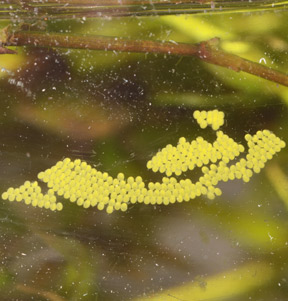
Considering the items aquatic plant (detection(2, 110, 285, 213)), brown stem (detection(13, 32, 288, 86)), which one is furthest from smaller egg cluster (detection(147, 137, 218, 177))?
brown stem (detection(13, 32, 288, 86))

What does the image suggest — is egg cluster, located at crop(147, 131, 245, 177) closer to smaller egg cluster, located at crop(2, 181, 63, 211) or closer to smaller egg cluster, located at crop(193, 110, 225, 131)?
smaller egg cluster, located at crop(193, 110, 225, 131)

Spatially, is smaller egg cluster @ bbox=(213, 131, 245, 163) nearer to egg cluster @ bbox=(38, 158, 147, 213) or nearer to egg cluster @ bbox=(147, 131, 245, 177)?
egg cluster @ bbox=(147, 131, 245, 177)

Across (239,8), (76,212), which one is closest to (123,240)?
(76,212)

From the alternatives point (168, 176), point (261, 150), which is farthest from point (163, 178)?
point (261, 150)

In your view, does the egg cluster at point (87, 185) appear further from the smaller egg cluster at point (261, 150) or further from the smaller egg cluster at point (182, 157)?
the smaller egg cluster at point (261, 150)

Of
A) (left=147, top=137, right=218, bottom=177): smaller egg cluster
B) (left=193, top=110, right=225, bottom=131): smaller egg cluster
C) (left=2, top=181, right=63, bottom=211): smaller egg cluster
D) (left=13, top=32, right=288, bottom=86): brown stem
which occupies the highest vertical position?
(left=13, top=32, right=288, bottom=86): brown stem

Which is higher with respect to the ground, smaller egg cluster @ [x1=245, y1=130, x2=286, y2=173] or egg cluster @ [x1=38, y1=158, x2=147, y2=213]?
smaller egg cluster @ [x1=245, y1=130, x2=286, y2=173]

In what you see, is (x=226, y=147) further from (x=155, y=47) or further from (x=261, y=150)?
(x=155, y=47)
